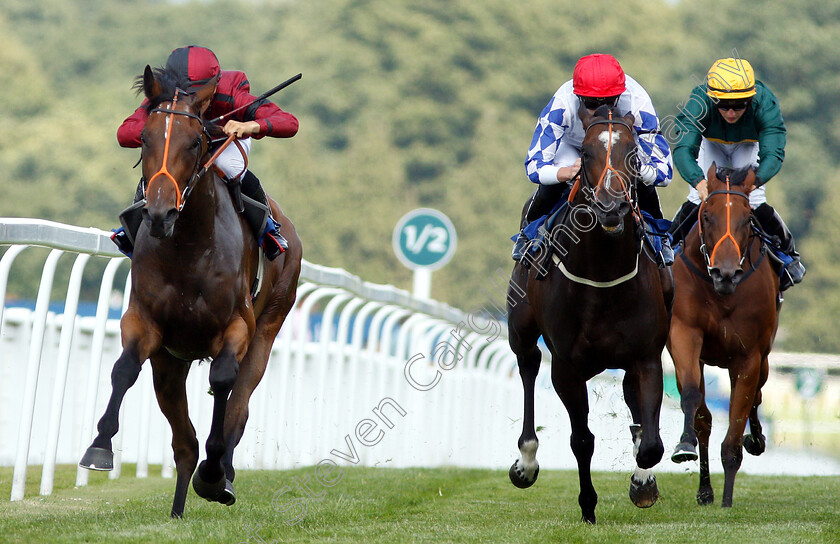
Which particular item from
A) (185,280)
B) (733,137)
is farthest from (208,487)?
(733,137)

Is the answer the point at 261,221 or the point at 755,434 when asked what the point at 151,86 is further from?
the point at 755,434

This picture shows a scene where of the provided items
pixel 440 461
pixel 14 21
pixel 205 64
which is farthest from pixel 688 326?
pixel 14 21

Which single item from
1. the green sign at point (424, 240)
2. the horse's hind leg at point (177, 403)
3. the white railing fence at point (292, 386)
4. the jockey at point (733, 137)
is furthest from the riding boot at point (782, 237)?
the green sign at point (424, 240)

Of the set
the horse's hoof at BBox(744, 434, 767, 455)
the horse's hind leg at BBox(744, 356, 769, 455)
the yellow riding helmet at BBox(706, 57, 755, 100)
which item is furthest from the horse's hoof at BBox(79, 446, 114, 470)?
the horse's hoof at BBox(744, 434, 767, 455)

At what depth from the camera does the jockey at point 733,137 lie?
721cm

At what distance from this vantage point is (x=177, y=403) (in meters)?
5.76

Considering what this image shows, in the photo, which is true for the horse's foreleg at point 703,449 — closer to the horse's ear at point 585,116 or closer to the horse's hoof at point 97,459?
the horse's ear at point 585,116

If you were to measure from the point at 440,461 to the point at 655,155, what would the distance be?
5.37 meters

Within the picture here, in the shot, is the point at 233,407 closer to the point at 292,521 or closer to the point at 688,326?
the point at 292,521

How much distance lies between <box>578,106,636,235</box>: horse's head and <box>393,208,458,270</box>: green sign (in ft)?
23.3

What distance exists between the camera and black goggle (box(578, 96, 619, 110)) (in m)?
5.76

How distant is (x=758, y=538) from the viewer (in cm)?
498

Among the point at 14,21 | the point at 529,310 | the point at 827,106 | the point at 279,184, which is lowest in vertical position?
the point at 529,310

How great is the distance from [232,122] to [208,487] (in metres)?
1.56
